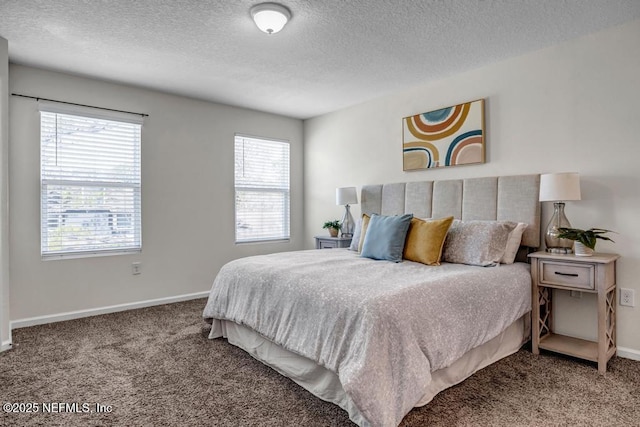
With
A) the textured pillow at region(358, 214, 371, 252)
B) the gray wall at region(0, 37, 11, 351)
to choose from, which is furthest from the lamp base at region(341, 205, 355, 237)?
the gray wall at region(0, 37, 11, 351)

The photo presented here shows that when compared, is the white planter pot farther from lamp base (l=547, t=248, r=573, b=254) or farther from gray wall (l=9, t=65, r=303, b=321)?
gray wall (l=9, t=65, r=303, b=321)

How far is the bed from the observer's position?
173cm

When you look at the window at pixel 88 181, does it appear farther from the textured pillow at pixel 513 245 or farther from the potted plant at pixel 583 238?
the potted plant at pixel 583 238

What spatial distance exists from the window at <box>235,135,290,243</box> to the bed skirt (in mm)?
2058

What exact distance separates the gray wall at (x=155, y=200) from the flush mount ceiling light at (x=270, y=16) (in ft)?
7.15

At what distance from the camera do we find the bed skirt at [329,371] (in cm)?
200

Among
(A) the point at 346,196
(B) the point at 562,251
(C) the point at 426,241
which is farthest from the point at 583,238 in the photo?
(A) the point at 346,196

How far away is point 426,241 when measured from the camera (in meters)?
2.88

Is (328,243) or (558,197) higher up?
(558,197)

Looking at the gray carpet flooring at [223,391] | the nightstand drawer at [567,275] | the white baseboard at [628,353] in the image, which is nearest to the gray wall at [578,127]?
the white baseboard at [628,353]

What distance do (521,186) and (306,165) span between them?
3.03 m

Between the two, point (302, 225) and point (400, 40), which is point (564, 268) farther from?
point (302, 225)

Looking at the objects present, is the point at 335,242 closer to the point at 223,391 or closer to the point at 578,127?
the point at 223,391

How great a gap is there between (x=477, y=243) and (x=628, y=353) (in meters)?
1.26
